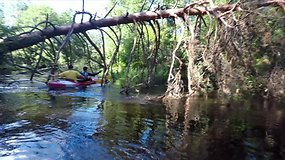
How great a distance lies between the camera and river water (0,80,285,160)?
6965 mm

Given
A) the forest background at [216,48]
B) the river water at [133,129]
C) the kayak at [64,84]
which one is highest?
the forest background at [216,48]

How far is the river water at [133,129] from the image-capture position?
696 centimetres

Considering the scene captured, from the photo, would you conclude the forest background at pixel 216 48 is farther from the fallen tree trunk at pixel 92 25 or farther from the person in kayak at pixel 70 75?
the person in kayak at pixel 70 75

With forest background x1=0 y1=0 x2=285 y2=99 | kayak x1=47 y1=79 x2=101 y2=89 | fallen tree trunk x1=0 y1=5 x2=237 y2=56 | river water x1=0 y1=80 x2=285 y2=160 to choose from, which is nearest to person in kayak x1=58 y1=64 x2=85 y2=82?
kayak x1=47 y1=79 x2=101 y2=89

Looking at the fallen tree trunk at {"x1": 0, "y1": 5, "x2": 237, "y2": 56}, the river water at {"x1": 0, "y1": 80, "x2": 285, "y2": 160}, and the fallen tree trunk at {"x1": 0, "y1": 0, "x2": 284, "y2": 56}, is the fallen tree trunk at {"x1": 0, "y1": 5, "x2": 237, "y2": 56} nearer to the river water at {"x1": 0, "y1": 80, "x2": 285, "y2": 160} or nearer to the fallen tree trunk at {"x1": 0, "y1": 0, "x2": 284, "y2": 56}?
the fallen tree trunk at {"x1": 0, "y1": 0, "x2": 284, "y2": 56}

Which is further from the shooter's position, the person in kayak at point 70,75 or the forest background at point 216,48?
the person in kayak at point 70,75

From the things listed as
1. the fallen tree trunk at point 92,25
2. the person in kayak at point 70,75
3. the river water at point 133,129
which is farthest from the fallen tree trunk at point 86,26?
the person in kayak at point 70,75

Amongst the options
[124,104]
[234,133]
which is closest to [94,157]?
[234,133]

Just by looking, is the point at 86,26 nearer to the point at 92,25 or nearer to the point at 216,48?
the point at 92,25

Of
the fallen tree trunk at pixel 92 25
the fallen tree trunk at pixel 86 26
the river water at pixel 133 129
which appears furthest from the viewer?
the fallen tree trunk at pixel 86 26

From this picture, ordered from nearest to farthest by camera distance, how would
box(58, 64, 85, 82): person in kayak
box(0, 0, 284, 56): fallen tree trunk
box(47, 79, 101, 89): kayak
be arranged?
box(0, 0, 284, 56): fallen tree trunk, box(47, 79, 101, 89): kayak, box(58, 64, 85, 82): person in kayak

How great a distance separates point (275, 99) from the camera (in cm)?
1524

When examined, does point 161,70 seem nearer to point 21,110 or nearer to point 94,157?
point 21,110

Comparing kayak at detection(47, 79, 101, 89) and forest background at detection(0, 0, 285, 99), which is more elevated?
forest background at detection(0, 0, 285, 99)
